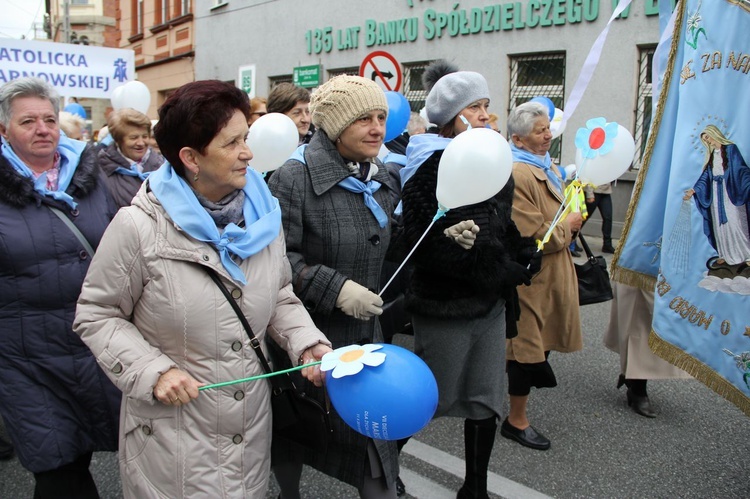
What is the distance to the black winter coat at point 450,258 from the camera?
265 centimetres

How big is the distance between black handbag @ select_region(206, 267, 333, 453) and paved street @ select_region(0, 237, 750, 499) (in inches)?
39.7

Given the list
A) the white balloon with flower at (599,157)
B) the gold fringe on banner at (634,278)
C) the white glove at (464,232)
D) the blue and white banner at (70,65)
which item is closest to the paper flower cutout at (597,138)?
the white balloon with flower at (599,157)

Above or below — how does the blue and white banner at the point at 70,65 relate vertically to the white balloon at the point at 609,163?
above

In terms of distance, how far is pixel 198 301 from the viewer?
1815 millimetres

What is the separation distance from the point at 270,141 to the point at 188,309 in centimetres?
227

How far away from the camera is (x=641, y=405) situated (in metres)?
3.95

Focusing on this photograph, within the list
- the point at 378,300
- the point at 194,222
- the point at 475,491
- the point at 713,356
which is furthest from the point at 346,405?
the point at 713,356

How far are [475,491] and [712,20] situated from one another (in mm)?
2171

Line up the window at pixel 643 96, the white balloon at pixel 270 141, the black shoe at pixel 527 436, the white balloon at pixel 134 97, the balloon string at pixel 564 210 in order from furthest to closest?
the window at pixel 643 96, the white balloon at pixel 134 97, the white balloon at pixel 270 141, the black shoe at pixel 527 436, the balloon string at pixel 564 210

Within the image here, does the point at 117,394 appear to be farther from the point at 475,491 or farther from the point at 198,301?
the point at 475,491

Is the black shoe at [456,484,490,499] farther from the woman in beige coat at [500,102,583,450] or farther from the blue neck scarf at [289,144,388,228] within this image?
the blue neck scarf at [289,144,388,228]

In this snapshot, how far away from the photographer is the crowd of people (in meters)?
1.83

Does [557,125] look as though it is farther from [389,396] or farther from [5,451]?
[5,451]

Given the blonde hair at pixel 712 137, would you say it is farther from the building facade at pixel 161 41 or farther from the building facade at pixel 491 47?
the building facade at pixel 161 41
